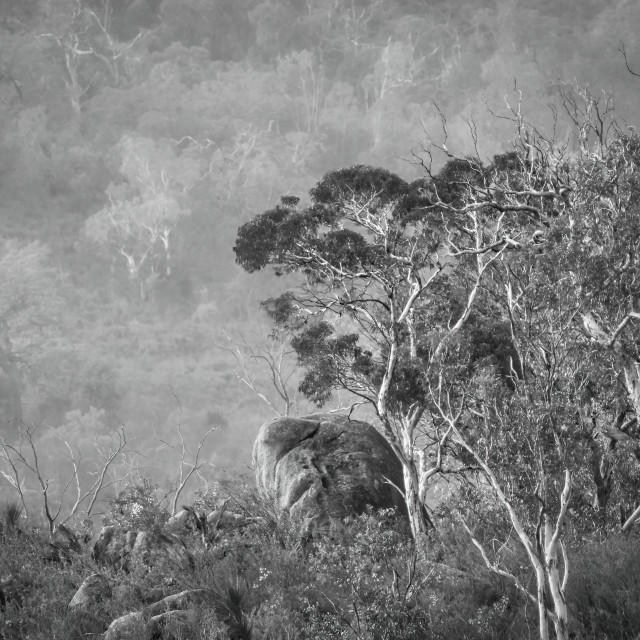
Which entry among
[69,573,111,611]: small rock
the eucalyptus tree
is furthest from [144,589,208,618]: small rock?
the eucalyptus tree

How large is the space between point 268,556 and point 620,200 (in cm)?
816

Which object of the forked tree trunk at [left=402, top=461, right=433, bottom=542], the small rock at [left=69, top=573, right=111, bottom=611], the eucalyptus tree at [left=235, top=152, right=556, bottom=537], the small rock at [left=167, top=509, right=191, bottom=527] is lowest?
the forked tree trunk at [left=402, top=461, right=433, bottom=542]

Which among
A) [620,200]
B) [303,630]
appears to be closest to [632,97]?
[620,200]

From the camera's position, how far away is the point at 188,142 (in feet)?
347

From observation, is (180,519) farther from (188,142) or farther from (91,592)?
(188,142)

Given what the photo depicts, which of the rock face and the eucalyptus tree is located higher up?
the eucalyptus tree

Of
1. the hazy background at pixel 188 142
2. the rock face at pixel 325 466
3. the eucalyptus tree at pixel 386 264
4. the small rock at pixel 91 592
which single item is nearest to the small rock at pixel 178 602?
the small rock at pixel 91 592

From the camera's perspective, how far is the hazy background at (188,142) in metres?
71.0

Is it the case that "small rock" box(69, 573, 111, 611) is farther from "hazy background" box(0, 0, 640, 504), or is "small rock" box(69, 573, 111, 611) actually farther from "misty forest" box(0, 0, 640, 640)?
"hazy background" box(0, 0, 640, 504)

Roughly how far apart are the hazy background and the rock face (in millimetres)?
42800

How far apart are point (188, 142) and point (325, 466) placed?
9569 centimetres

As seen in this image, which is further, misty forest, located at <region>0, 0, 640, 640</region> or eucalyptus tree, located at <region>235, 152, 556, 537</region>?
eucalyptus tree, located at <region>235, 152, 556, 537</region>

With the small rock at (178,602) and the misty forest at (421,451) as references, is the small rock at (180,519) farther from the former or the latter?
the small rock at (178,602)

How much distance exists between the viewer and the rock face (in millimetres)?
15508
